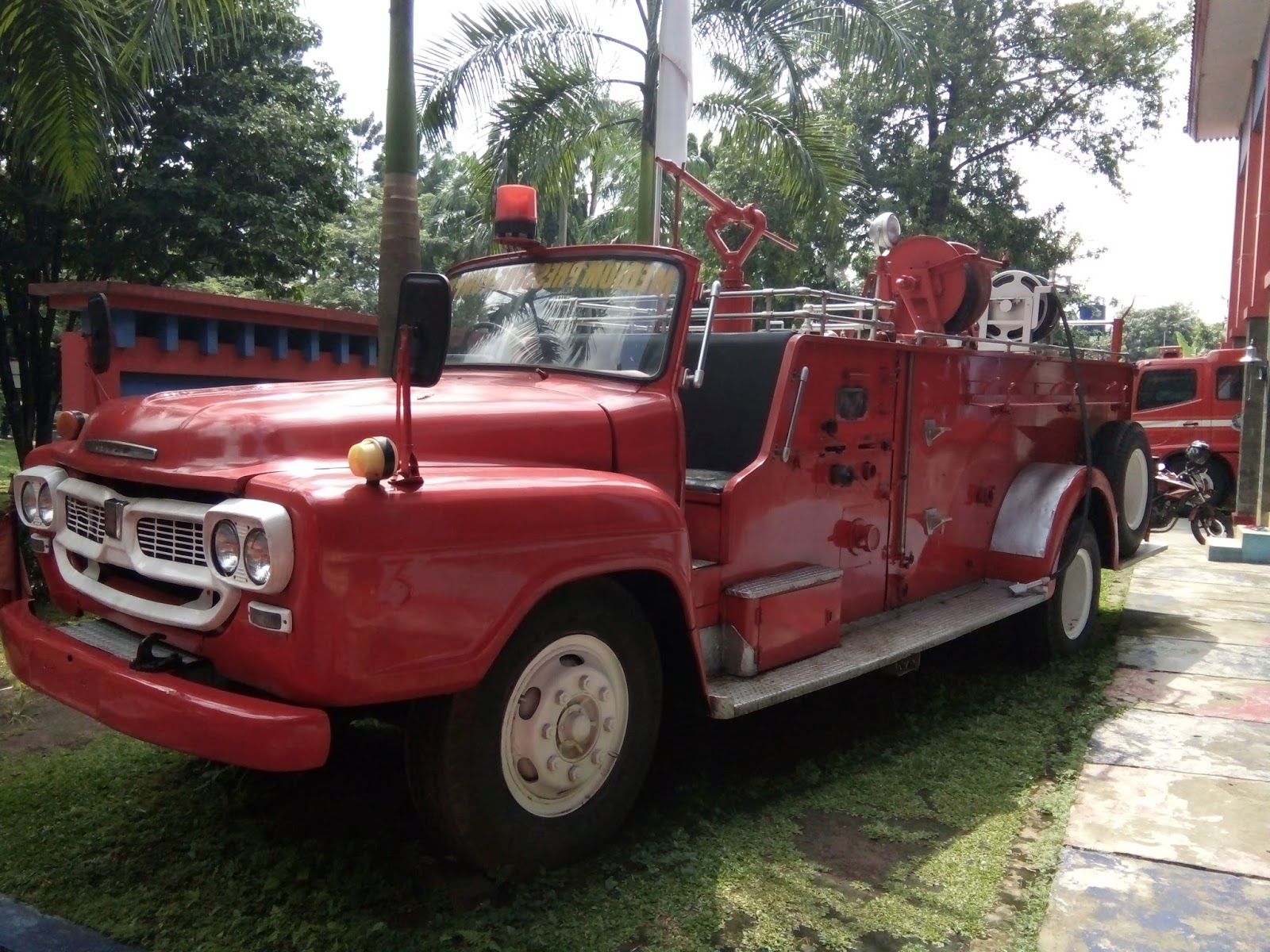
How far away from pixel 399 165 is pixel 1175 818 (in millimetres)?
6570

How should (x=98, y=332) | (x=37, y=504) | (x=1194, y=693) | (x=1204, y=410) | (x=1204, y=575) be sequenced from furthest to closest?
(x=1204, y=410), (x=1204, y=575), (x=1194, y=693), (x=98, y=332), (x=37, y=504)

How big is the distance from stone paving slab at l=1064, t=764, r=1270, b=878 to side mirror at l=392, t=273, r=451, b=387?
2.64 meters

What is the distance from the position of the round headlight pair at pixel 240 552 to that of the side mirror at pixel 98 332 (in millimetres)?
1508

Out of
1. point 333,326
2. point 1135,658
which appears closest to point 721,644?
point 1135,658

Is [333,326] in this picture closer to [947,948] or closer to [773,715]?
[773,715]

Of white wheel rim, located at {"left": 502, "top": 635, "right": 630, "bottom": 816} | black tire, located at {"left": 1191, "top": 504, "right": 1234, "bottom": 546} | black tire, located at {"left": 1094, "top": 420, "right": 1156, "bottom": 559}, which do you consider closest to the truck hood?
white wheel rim, located at {"left": 502, "top": 635, "right": 630, "bottom": 816}

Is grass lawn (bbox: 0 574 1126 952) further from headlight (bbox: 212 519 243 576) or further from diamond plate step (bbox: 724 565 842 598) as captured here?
headlight (bbox: 212 519 243 576)

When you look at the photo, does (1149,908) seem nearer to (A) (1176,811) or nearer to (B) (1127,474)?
(A) (1176,811)

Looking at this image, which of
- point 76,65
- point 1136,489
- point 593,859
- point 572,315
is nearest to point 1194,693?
point 1136,489

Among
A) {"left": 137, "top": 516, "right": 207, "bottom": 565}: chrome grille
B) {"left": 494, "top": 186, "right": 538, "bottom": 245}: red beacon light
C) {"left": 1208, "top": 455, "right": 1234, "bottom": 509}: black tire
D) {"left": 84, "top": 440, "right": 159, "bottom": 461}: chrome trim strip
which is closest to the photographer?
{"left": 137, "top": 516, "right": 207, "bottom": 565}: chrome grille

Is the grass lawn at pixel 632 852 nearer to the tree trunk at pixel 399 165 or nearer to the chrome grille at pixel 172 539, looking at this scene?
the chrome grille at pixel 172 539

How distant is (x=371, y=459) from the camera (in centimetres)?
256

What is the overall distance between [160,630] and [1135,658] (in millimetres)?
5241

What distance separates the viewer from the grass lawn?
2.90 metres
